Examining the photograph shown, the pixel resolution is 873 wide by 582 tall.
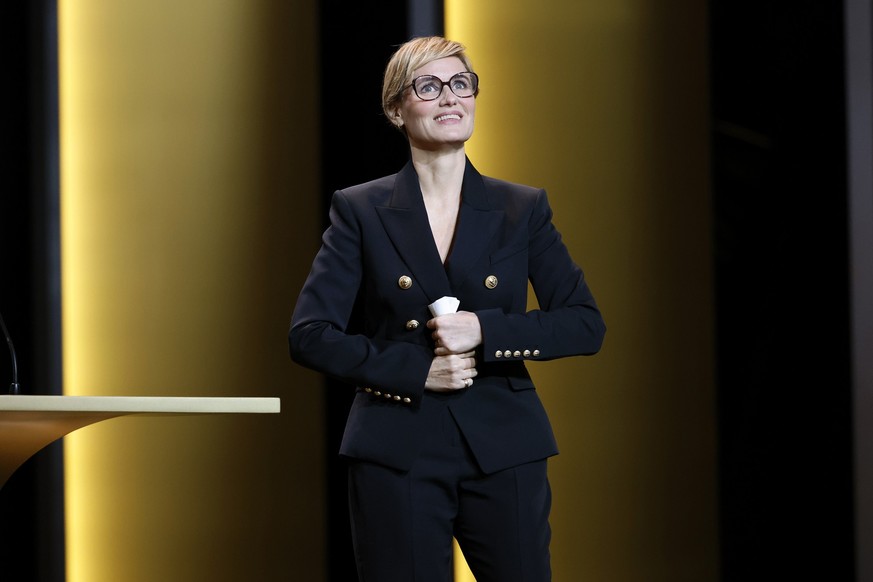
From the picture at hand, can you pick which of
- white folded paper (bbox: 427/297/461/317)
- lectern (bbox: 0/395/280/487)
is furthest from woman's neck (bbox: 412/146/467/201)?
lectern (bbox: 0/395/280/487)

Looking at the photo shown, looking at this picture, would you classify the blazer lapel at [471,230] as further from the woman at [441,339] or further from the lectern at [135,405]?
the lectern at [135,405]

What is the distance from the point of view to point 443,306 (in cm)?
197

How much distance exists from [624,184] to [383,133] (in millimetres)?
746

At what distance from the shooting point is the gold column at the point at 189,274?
3.47m

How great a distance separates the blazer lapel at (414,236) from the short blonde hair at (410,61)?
6.5 inches

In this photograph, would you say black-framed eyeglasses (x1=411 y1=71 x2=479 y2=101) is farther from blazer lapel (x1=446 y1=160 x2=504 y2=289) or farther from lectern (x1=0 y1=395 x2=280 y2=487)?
lectern (x1=0 y1=395 x2=280 y2=487)

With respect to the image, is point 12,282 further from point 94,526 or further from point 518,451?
point 518,451

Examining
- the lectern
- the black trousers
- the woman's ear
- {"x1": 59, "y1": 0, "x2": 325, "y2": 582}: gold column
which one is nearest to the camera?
the lectern

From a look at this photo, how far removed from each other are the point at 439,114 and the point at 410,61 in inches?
4.8

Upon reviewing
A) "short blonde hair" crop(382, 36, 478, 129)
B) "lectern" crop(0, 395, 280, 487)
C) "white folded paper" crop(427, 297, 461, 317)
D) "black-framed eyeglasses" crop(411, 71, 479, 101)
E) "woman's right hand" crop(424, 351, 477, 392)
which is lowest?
"lectern" crop(0, 395, 280, 487)

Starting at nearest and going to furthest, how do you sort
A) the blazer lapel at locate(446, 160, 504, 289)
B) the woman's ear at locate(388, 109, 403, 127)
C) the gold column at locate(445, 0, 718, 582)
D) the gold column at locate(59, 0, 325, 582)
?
the blazer lapel at locate(446, 160, 504, 289) → the woman's ear at locate(388, 109, 403, 127) → the gold column at locate(445, 0, 718, 582) → the gold column at locate(59, 0, 325, 582)

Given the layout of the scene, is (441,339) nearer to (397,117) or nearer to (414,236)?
(414,236)

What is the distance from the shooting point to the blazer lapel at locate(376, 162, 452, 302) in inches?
79.0

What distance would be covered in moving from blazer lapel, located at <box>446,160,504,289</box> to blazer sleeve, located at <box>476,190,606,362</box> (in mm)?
92
